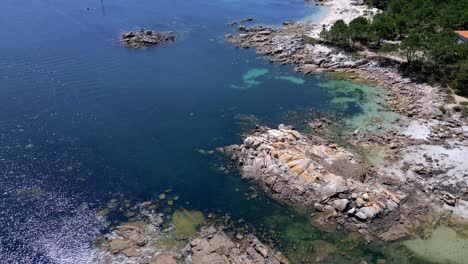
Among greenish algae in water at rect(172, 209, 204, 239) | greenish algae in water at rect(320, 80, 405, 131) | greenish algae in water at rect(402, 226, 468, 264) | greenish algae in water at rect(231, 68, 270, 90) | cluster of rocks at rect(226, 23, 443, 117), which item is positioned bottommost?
greenish algae in water at rect(402, 226, 468, 264)

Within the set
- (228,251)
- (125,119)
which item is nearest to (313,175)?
(228,251)

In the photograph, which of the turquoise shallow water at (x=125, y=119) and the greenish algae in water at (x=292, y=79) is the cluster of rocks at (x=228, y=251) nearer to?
the turquoise shallow water at (x=125, y=119)

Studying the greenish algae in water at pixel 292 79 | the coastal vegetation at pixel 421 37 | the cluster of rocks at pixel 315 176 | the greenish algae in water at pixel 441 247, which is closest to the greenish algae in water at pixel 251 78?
the greenish algae in water at pixel 292 79

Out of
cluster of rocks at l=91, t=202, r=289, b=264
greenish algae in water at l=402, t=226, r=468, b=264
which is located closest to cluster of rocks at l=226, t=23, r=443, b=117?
greenish algae in water at l=402, t=226, r=468, b=264

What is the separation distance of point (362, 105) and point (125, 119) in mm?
47529

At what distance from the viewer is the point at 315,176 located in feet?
181

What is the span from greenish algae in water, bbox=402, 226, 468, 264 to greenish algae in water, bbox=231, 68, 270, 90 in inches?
1957

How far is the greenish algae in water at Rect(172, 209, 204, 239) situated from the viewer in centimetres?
4859

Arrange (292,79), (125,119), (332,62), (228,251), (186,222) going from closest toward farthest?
(228,251) → (186,222) → (125,119) → (292,79) → (332,62)

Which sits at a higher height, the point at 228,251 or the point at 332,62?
the point at 332,62

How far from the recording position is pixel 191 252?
45.9 meters

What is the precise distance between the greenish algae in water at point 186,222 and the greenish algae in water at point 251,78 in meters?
40.7

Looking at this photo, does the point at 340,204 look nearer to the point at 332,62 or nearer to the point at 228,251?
the point at 228,251

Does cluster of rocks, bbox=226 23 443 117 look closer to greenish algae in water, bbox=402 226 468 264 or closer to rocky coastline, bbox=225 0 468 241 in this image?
rocky coastline, bbox=225 0 468 241
